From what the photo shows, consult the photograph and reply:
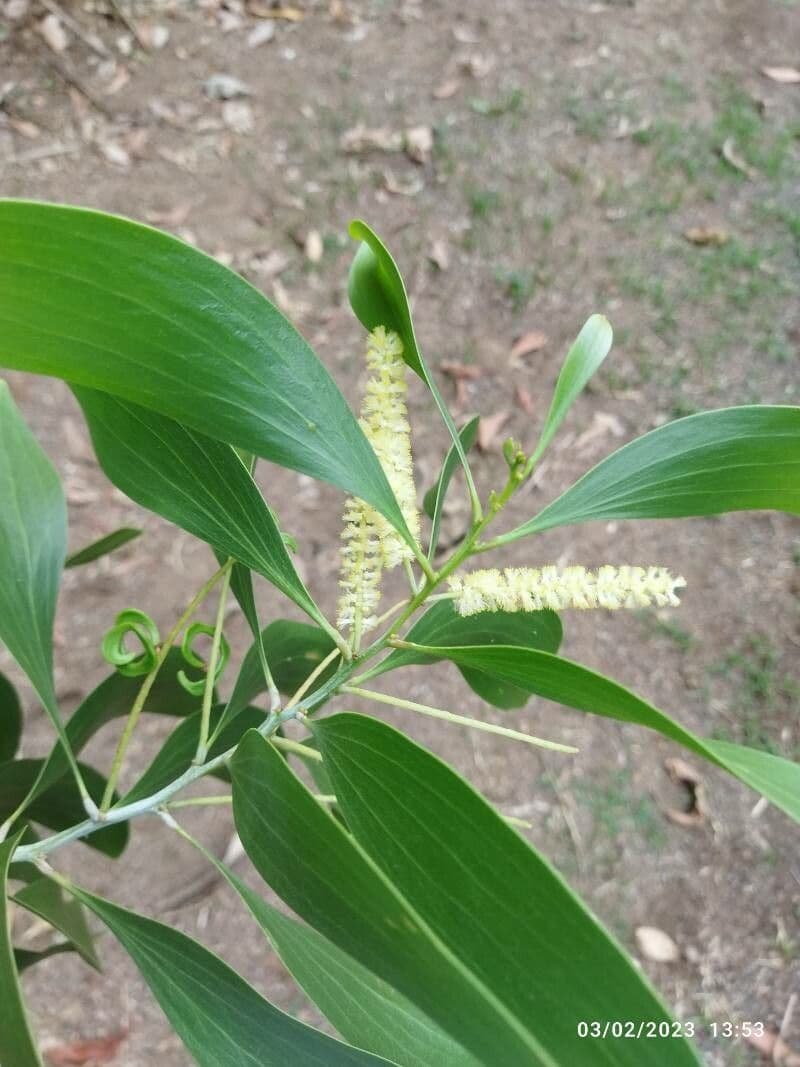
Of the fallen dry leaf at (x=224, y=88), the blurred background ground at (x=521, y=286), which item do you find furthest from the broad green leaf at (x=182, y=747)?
the fallen dry leaf at (x=224, y=88)

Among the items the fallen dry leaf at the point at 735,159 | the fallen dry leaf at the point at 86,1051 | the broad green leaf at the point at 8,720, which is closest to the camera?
the broad green leaf at the point at 8,720

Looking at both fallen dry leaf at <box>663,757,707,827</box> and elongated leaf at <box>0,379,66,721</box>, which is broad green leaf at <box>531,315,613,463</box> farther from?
fallen dry leaf at <box>663,757,707,827</box>

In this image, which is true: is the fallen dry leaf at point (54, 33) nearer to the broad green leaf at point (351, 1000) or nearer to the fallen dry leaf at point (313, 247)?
the fallen dry leaf at point (313, 247)

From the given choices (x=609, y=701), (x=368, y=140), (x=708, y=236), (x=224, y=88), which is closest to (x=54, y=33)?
(x=224, y=88)

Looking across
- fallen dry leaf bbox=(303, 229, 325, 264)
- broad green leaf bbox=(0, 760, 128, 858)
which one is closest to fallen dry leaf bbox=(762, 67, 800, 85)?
fallen dry leaf bbox=(303, 229, 325, 264)

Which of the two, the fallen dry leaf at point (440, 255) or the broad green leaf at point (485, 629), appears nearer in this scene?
the broad green leaf at point (485, 629)

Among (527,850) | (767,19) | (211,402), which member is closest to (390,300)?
(211,402)

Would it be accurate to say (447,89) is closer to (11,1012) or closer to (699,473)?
(699,473)

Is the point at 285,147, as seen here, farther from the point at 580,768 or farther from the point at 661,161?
the point at 580,768
